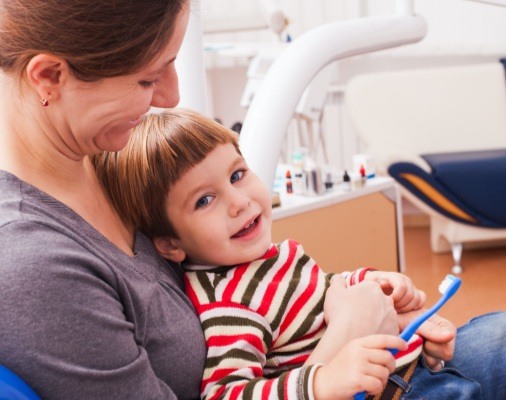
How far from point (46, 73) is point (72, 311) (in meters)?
0.25

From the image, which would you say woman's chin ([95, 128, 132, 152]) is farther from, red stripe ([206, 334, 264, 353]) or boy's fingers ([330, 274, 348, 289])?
boy's fingers ([330, 274, 348, 289])

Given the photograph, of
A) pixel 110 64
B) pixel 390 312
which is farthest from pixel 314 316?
pixel 110 64

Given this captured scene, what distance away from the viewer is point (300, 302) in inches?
38.3

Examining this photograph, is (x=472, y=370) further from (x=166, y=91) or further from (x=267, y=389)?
(x=166, y=91)

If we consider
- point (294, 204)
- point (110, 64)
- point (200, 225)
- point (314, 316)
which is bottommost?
point (294, 204)

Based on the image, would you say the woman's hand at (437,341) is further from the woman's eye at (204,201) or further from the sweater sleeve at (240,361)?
the woman's eye at (204,201)

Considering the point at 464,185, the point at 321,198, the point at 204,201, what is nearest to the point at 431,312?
the point at 204,201

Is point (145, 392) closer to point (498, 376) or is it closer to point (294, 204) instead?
point (498, 376)

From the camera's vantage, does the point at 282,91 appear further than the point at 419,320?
Yes

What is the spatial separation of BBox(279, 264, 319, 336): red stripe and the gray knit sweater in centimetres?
18

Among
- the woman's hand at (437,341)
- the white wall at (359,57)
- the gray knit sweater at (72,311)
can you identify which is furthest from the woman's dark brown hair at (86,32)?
the white wall at (359,57)

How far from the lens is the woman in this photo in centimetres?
63

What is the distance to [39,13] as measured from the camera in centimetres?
68

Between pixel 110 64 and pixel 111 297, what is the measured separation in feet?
0.80
